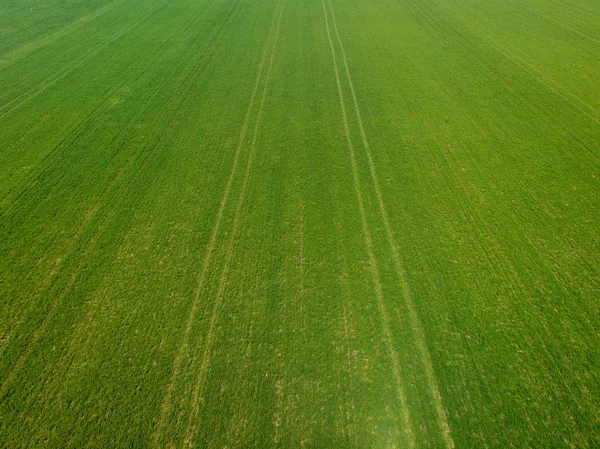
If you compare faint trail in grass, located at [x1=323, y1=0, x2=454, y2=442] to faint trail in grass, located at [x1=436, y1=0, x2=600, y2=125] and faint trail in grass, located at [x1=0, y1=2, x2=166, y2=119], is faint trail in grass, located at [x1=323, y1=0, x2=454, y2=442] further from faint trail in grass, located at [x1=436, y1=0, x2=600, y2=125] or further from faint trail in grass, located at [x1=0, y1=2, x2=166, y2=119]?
faint trail in grass, located at [x1=0, y1=2, x2=166, y2=119]

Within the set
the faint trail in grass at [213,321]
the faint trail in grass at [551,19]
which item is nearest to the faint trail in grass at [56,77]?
the faint trail in grass at [213,321]

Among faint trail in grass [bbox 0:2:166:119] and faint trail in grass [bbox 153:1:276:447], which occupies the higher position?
faint trail in grass [bbox 0:2:166:119]

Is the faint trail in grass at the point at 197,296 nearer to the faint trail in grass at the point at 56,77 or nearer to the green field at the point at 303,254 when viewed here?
the green field at the point at 303,254

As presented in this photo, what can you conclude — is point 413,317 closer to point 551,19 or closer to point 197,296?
point 197,296

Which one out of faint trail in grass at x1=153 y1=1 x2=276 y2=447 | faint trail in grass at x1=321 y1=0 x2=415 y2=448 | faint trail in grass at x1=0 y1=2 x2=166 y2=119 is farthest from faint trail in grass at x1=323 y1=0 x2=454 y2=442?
faint trail in grass at x1=0 y1=2 x2=166 y2=119

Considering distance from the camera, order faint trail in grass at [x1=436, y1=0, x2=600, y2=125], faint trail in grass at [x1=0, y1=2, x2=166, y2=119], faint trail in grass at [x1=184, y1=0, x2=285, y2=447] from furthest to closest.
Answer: faint trail in grass at [x1=0, y1=2, x2=166, y2=119], faint trail in grass at [x1=436, y1=0, x2=600, y2=125], faint trail in grass at [x1=184, y1=0, x2=285, y2=447]

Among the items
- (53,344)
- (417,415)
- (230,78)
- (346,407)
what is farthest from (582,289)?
(230,78)
